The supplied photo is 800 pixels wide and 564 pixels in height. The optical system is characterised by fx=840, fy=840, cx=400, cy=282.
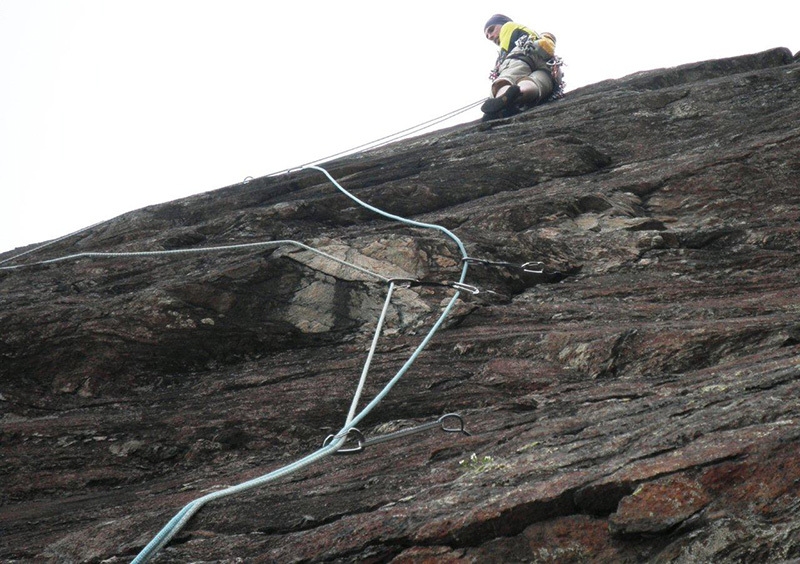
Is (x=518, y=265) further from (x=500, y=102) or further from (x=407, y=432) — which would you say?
(x=500, y=102)

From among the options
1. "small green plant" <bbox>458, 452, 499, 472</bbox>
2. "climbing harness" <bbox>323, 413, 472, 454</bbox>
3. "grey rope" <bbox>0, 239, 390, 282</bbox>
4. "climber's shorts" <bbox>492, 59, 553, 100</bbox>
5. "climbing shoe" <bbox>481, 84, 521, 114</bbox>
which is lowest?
"small green plant" <bbox>458, 452, 499, 472</bbox>

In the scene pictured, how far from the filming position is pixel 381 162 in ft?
33.0

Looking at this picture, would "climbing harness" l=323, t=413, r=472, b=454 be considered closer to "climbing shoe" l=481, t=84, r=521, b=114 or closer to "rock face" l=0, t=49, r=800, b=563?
"rock face" l=0, t=49, r=800, b=563

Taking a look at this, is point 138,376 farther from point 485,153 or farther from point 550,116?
point 550,116

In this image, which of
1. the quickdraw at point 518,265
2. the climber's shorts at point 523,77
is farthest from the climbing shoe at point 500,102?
the quickdraw at point 518,265

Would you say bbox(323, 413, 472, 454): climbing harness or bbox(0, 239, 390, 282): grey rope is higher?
bbox(0, 239, 390, 282): grey rope

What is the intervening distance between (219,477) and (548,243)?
372 centimetres

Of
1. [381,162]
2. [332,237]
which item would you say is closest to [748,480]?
[332,237]

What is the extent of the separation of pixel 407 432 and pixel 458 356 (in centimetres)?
136

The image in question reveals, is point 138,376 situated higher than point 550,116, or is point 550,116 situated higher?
point 550,116

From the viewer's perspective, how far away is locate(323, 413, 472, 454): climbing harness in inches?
186

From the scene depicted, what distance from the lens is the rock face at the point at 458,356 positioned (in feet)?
11.9

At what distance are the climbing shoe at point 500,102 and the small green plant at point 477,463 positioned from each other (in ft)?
25.6

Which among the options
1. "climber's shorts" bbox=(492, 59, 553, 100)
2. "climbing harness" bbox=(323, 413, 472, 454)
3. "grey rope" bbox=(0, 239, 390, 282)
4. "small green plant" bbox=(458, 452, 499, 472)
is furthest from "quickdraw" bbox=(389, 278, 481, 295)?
"climber's shorts" bbox=(492, 59, 553, 100)
